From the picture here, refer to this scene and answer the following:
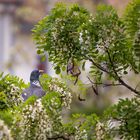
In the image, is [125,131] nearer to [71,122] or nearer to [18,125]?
[71,122]

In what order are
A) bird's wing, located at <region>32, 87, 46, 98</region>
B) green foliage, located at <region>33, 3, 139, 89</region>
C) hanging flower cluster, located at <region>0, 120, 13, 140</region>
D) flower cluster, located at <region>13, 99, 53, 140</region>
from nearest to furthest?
hanging flower cluster, located at <region>0, 120, 13, 140</region>
flower cluster, located at <region>13, 99, 53, 140</region>
green foliage, located at <region>33, 3, 139, 89</region>
bird's wing, located at <region>32, 87, 46, 98</region>

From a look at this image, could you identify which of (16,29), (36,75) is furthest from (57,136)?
(16,29)

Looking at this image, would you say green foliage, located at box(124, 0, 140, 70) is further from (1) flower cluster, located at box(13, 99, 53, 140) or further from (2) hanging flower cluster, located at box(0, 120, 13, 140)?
Answer: (2) hanging flower cluster, located at box(0, 120, 13, 140)

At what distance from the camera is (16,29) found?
17.9 meters

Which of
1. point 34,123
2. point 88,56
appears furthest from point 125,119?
point 34,123

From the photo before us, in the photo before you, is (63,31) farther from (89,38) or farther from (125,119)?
(125,119)

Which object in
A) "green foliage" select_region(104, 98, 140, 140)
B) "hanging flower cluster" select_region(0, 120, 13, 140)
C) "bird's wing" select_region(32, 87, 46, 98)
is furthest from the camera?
"bird's wing" select_region(32, 87, 46, 98)

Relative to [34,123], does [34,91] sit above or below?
above

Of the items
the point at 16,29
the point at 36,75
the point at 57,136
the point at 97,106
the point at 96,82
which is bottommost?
the point at 57,136

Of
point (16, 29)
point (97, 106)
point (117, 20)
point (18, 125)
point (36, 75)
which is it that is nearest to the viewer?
point (18, 125)

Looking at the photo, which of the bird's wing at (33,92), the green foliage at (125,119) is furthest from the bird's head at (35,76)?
the green foliage at (125,119)

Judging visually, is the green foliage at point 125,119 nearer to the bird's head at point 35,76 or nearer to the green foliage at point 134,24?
the green foliage at point 134,24

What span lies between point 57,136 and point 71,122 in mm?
190

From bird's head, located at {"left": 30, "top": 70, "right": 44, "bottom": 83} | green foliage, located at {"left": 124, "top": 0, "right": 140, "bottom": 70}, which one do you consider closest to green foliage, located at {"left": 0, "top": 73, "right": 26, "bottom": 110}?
bird's head, located at {"left": 30, "top": 70, "right": 44, "bottom": 83}
